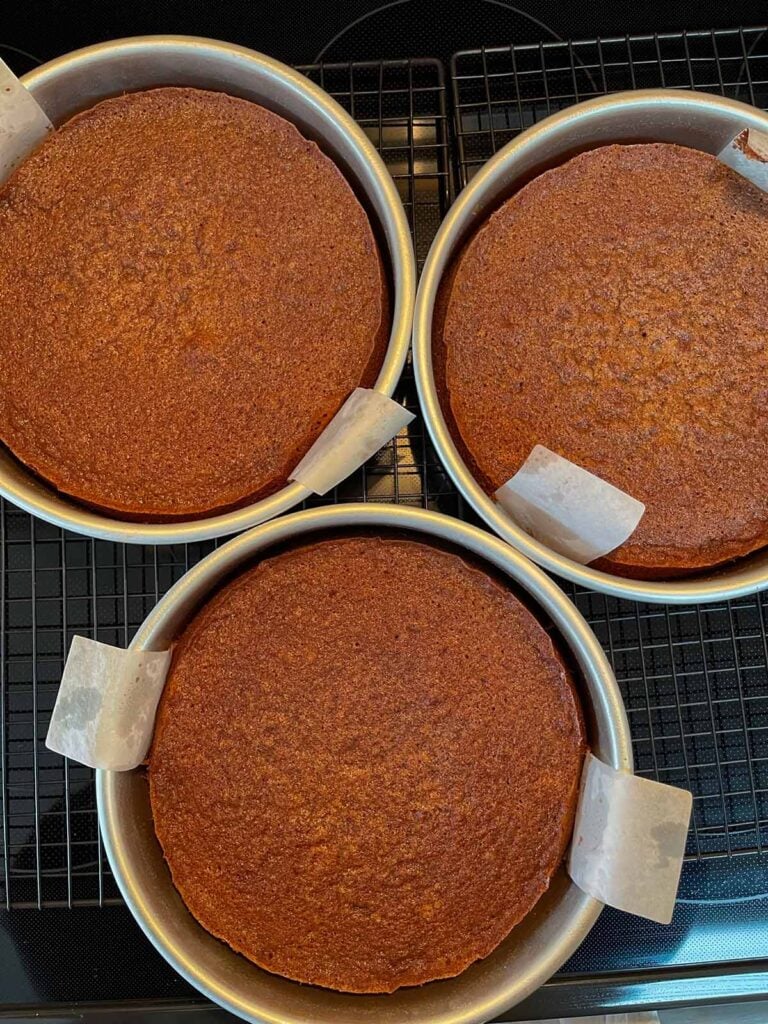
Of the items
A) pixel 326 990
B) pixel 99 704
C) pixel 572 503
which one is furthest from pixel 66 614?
pixel 572 503

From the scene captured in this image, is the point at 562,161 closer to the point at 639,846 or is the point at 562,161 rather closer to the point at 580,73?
the point at 580,73

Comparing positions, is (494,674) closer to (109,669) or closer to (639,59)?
(109,669)

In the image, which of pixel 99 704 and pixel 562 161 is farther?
pixel 562 161

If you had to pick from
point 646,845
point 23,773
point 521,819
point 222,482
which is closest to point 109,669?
point 222,482

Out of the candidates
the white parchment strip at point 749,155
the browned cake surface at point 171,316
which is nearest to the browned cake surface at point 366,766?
the browned cake surface at point 171,316

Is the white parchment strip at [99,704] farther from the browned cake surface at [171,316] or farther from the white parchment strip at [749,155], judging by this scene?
the white parchment strip at [749,155]
